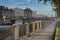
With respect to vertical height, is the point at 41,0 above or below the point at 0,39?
above

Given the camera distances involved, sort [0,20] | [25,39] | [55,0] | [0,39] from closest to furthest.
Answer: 1. [55,0]
2. [0,39]
3. [25,39]
4. [0,20]

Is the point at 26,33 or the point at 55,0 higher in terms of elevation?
the point at 55,0

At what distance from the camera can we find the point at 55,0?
2943mm

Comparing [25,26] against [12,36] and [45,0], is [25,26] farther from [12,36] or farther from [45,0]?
[45,0]

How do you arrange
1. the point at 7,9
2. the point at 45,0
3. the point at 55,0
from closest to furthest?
the point at 45,0 < the point at 55,0 < the point at 7,9

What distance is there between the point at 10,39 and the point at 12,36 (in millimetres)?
138

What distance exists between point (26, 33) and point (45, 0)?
4.68m

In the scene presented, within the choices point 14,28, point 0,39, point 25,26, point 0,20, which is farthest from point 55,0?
point 0,20

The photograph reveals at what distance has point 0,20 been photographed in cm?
2372

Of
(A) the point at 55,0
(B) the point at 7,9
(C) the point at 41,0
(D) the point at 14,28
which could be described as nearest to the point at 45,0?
(C) the point at 41,0

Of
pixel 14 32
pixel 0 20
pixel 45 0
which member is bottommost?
pixel 0 20

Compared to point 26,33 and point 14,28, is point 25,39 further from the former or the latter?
point 14,28

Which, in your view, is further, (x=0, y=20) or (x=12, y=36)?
(x=0, y=20)

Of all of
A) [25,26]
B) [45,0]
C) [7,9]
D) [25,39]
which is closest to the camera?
[45,0]
